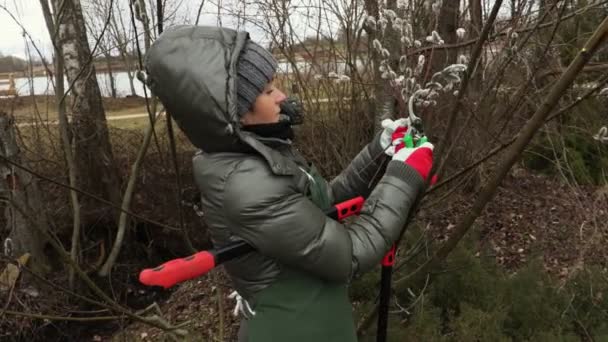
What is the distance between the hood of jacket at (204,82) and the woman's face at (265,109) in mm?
82

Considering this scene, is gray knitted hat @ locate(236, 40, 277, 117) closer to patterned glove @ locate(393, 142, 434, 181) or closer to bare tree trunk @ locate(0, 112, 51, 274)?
patterned glove @ locate(393, 142, 434, 181)

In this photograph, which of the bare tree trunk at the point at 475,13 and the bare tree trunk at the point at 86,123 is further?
the bare tree trunk at the point at 86,123

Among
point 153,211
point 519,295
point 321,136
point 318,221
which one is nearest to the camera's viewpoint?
point 318,221

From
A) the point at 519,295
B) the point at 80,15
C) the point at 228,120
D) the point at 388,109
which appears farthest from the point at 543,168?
the point at 228,120

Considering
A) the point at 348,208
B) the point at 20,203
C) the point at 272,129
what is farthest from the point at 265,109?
the point at 20,203

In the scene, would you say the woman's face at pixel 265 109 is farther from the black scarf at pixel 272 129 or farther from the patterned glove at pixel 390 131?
the patterned glove at pixel 390 131

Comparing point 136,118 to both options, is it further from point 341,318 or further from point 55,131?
point 341,318

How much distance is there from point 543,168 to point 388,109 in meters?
5.13

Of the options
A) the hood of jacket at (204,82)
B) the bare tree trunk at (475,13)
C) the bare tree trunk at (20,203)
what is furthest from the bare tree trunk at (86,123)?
the hood of jacket at (204,82)

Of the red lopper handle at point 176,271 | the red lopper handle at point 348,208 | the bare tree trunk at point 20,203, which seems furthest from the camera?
the bare tree trunk at point 20,203

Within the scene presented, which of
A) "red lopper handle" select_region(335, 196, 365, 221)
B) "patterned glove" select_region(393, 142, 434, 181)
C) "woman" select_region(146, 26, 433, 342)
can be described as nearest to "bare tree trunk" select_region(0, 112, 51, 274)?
"woman" select_region(146, 26, 433, 342)

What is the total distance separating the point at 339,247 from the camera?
4.56ft

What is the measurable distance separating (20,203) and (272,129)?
13.1ft

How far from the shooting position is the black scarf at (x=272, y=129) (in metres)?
1.47
